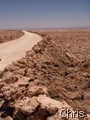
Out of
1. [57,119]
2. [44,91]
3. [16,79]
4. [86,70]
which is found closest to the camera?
[57,119]

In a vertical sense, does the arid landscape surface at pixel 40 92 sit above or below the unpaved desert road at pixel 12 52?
above

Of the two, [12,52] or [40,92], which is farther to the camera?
[12,52]

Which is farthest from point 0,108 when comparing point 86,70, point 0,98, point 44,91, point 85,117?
point 86,70

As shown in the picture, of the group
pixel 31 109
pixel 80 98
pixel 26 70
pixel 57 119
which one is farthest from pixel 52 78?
pixel 57 119

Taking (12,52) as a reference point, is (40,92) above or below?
above

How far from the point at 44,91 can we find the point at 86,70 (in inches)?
250

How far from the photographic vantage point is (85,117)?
6.31 m

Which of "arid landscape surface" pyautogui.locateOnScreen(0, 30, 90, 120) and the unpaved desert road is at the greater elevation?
"arid landscape surface" pyautogui.locateOnScreen(0, 30, 90, 120)

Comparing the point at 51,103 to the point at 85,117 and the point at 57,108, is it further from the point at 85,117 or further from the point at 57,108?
the point at 85,117

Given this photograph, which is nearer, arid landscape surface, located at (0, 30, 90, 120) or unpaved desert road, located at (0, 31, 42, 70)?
arid landscape surface, located at (0, 30, 90, 120)

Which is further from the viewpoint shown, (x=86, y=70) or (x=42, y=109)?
(x=86, y=70)

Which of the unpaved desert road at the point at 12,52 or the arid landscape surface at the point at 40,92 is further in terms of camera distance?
the unpaved desert road at the point at 12,52

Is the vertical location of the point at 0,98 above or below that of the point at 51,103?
below

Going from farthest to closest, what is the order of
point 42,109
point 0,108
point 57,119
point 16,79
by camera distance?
point 16,79
point 0,108
point 42,109
point 57,119
